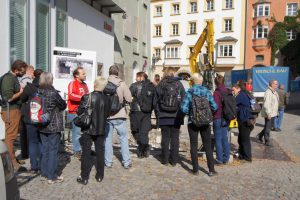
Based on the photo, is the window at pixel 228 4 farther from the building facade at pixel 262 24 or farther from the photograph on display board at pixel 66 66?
the photograph on display board at pixel 66 66

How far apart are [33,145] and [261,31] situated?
46.3 m

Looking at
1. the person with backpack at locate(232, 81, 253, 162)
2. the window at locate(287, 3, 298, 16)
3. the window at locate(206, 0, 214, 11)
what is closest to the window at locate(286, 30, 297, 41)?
the window at locate(287, 3, 298, 16)

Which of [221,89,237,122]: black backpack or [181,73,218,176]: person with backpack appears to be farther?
[221,89,237,122]: black backpack

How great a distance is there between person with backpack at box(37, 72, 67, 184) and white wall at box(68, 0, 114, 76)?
7.58 m

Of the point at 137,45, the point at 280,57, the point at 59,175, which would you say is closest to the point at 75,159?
the point at 59,175

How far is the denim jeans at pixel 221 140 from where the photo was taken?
23.8 ft

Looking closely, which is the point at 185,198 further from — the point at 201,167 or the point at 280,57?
the point at 280,57

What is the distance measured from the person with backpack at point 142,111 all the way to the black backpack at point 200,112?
150 centimetres

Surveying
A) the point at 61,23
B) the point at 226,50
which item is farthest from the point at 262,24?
the point at 61,23

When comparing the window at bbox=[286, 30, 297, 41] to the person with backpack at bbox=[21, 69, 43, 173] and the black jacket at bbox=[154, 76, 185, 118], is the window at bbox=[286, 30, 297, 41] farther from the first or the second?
the person with backpack at bbox=[21, 69, 43, 173]

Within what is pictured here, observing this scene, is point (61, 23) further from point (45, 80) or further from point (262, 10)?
point (262, 10)

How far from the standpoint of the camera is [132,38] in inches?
942

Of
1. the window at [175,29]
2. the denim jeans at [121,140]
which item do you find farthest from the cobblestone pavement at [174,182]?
the window at [175,29]

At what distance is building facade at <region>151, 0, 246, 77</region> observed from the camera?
162 feet
